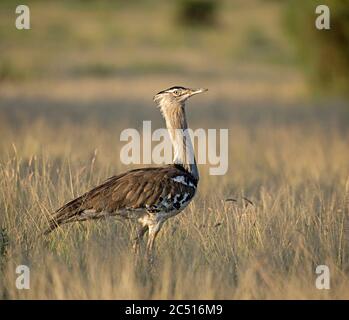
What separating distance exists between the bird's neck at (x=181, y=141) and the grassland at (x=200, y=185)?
418 mm

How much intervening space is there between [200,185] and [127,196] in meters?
2.80

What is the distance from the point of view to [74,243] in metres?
5.64

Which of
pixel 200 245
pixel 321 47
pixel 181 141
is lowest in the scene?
pixel 200 245

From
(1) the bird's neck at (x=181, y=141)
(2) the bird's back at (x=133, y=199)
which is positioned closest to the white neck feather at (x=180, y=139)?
(1) the bird's neck at (x=181, y=141)

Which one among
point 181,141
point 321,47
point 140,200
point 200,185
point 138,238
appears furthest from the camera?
point 321,47

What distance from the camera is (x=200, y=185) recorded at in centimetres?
818

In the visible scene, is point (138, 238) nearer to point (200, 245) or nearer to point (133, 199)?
point (133, 199)

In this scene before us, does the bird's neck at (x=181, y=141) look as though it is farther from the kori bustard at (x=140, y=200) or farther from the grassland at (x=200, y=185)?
the grassland at (x=200, y=185)

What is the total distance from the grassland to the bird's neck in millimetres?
418

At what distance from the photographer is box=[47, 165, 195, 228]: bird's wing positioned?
5.41 metres

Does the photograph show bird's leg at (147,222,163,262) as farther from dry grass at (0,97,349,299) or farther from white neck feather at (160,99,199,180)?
white neck feather at (160,99,199,180)

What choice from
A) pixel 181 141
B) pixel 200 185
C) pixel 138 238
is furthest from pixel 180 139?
pixel 200 185

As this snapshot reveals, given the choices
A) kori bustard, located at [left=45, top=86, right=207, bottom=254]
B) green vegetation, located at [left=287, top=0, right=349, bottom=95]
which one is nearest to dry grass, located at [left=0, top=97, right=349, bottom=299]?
kori bustard, located at [left=45, top=86, right=207, bottom=254]
